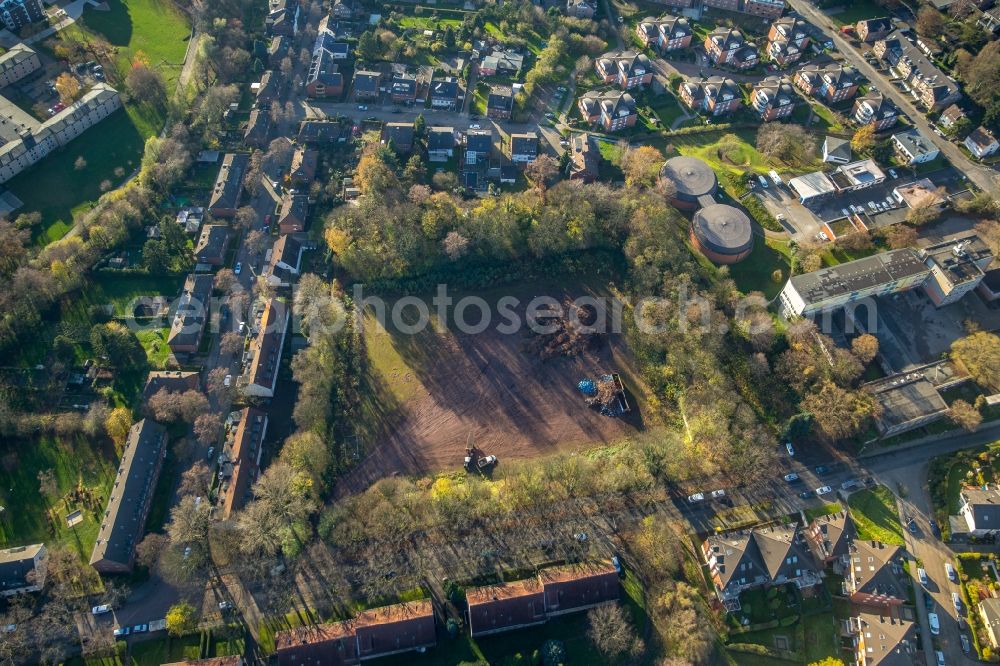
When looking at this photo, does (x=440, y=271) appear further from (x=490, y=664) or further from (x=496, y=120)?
(x=490, y=664)

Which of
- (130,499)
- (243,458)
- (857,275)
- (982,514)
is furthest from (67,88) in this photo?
(982,514)

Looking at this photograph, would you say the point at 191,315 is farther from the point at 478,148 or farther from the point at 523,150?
the point at 523,150

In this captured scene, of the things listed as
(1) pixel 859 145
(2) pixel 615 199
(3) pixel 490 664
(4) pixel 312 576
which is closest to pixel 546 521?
(3) pixel 490 664

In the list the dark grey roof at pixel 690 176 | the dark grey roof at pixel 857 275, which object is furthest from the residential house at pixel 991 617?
the dark grey roof at pixel 690 176

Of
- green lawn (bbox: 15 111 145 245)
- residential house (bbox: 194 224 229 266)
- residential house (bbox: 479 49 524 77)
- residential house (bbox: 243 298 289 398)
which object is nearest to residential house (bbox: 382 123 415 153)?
residential house (bbox: 479 49 524 77)

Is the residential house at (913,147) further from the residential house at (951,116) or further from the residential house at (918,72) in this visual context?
the residential house at (918,72)
